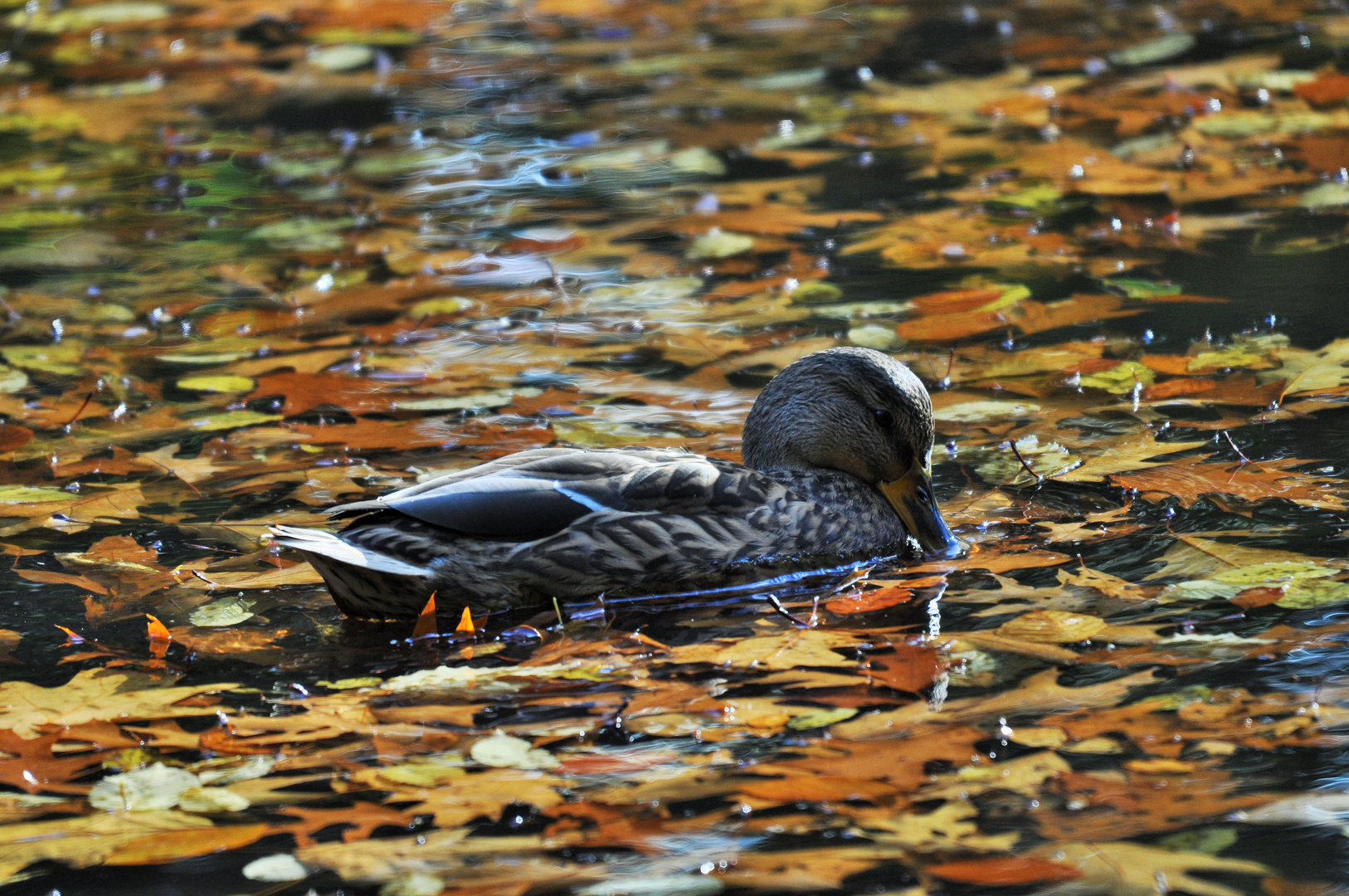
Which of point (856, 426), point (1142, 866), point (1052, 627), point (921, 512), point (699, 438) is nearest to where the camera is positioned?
point (1142, 866)

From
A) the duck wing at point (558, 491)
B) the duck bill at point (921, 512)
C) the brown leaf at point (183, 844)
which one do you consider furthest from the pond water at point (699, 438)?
the duck wing at point (558, 491)

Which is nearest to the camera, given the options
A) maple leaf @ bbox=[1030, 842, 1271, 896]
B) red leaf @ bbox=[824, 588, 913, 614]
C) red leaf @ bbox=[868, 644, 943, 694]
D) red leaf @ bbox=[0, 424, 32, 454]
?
maple leaf @ bbox=[1030, 842, 1271, 896]

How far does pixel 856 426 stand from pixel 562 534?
1011mm

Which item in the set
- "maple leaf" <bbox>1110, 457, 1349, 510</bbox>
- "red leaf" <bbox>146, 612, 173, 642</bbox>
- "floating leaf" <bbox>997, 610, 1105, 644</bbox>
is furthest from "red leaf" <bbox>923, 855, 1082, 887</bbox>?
"red leaf" <bbox>146, 612, 173, 642</bbox>

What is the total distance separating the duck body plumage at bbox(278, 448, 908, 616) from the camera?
4125 mm

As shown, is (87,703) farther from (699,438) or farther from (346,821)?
(699,438)

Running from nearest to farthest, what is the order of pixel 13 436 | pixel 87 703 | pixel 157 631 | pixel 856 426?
1. pixel 87 703
2. pixel 157 631
3. pixel 856 426
4. pixel 13 436

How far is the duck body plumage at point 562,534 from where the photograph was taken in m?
4.12

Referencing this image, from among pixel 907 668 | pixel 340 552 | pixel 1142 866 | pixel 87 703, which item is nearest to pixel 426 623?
pixel 340 552

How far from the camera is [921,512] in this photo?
4543mm

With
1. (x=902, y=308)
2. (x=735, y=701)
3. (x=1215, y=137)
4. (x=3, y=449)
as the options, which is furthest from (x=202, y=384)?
(x=1215, y=137)

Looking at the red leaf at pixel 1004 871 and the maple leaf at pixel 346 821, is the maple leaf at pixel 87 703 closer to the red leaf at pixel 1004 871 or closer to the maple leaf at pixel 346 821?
the maple leaf at pixel 346 821

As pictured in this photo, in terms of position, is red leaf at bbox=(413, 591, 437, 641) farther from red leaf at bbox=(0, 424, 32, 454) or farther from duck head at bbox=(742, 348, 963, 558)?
red leaf at bbox=(0, 424, 32, 454)

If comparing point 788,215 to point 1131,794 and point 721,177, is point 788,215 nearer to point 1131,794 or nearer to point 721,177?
point 721,177
